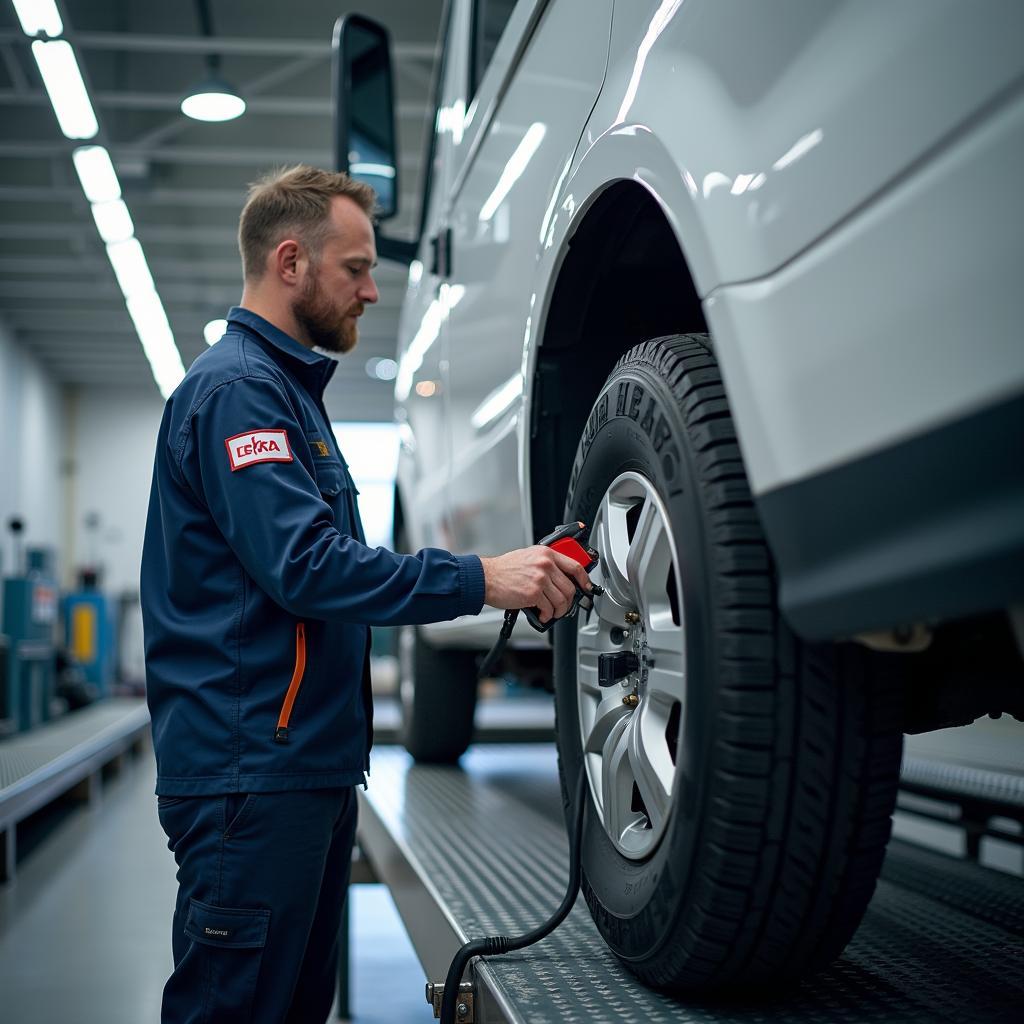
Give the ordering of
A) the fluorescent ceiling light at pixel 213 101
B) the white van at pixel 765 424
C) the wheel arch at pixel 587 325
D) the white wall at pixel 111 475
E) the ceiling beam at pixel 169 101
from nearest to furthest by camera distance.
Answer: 1. the white van at pixel 765 424
2. the wheel arch at pixel 587 325
3. the fluorescent ceiling light at pixel 213 101
4. the ceiling beam at pixel 169 101
5. the white wall at pixel 111 475

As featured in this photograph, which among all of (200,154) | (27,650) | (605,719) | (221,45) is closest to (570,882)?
(605,719)

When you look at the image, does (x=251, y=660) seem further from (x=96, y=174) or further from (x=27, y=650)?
(x=96, y=174)

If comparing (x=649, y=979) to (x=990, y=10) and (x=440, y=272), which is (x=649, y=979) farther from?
(x=440, y=272)

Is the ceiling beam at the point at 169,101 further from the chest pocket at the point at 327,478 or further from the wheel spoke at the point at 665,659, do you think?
the wheel spoke at the point at 665,659

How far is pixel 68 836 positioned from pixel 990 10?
592 cm

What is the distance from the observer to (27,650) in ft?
23.9

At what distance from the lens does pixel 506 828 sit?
235cm

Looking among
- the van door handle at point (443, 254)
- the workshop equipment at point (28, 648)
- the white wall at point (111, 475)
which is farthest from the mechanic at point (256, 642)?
the white wall at point (111, 475)

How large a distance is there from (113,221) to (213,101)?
370 centimetres

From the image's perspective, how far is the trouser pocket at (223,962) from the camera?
4.59ft

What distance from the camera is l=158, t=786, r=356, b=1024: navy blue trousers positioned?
1407mm

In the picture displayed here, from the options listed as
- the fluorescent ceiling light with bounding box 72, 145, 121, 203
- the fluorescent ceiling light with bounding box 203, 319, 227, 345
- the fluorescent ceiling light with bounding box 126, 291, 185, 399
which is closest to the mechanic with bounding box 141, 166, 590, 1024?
the fluorescent ceiling light with bounding box 72, 145, 121, 203

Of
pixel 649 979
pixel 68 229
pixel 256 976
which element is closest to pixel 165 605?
pixel 256 976

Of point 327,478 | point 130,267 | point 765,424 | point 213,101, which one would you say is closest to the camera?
point 765,424
